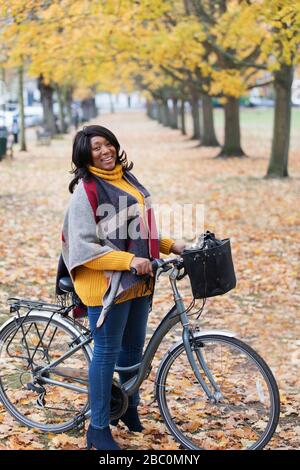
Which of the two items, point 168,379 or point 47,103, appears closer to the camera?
point 168,379

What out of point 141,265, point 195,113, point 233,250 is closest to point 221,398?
point 141,265

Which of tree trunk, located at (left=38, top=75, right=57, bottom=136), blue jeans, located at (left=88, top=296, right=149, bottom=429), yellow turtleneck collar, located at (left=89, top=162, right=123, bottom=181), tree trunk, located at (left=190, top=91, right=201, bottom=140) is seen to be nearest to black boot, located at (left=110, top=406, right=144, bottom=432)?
blue jeans, located at (left=88, top=296, right=149, bottom=429)

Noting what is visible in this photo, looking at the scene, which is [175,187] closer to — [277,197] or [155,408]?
[277,197]

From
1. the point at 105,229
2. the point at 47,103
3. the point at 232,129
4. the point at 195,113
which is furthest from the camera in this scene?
the point at 47,103

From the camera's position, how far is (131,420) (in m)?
4.54

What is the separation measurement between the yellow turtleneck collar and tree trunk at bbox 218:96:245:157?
22335mm

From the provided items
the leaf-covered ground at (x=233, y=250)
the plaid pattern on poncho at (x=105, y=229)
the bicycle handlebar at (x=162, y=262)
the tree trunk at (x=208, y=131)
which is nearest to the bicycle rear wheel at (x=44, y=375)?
the leaf-covered ground at (x=233, y=250)

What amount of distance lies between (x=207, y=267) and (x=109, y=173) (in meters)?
0.69

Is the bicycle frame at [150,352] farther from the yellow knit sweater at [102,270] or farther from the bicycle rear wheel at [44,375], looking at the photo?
the yellow knit sweater at [102,270]

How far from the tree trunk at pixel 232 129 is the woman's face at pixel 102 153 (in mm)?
22368

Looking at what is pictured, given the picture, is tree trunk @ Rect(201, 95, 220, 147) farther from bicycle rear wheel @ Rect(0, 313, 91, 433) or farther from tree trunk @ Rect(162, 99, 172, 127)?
bicycle rear wheel @ Rect(0, 313, 91, 433)

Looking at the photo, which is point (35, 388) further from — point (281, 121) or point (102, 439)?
point (281, 121)

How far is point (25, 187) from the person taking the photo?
18312 millimetres
